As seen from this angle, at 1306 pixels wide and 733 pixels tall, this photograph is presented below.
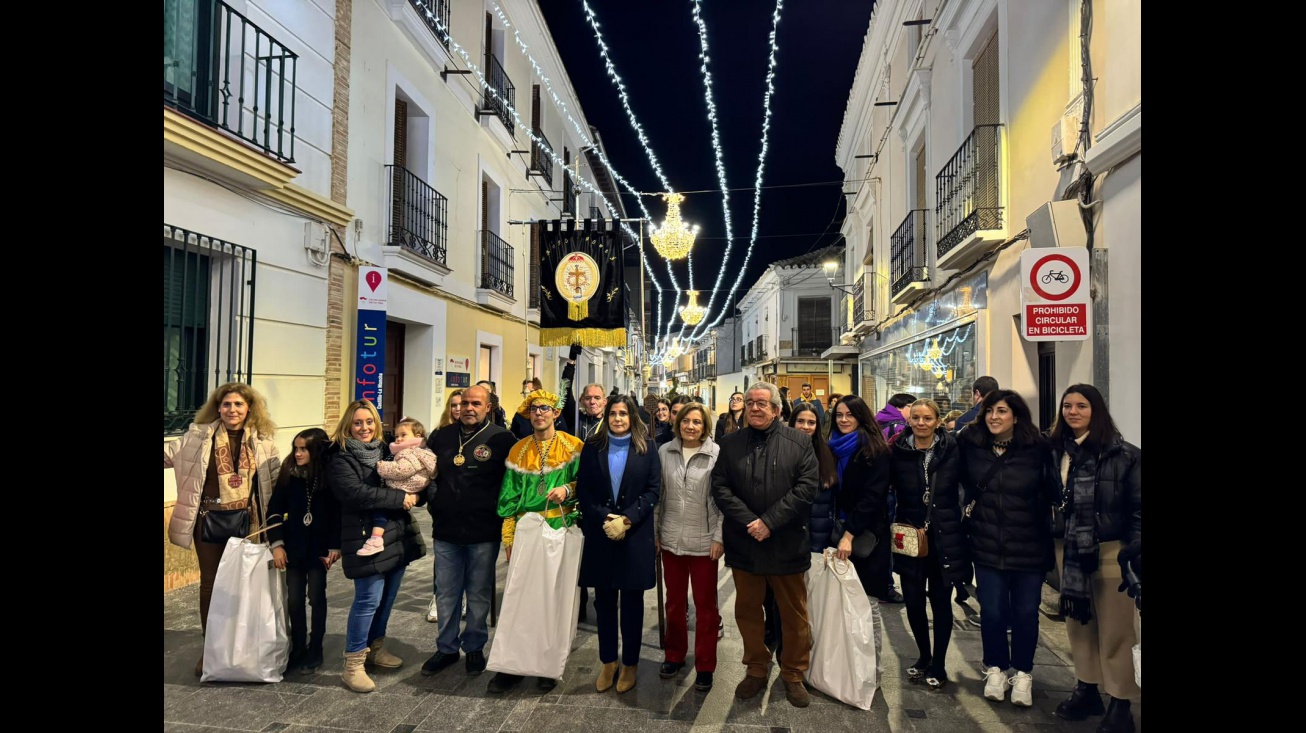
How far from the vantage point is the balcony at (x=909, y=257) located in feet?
32.4

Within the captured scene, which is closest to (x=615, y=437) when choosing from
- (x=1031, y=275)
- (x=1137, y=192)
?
(x=1031, y=275)

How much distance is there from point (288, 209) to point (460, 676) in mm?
5004

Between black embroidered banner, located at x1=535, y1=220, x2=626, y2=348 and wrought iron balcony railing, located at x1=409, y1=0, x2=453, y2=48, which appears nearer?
black embroidered banner, located at x1=535, y1=220, x2=626, y2=348

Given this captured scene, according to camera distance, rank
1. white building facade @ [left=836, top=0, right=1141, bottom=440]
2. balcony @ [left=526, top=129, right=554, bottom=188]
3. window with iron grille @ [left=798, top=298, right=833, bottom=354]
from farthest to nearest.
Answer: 1. window with iron grille @ [left=798, top=298, right=833, bottom=354]
2. balcony @ [left=526, top=129, right=554, bottom=188]
3. white building facade @ [left=836, top=0, right=1141, bottom=440]

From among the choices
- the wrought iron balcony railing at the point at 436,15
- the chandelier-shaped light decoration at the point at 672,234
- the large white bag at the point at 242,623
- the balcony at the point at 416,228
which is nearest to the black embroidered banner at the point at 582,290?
the balcony at the point at 416,228

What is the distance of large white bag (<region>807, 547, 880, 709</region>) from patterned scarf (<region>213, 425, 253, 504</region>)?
332cm

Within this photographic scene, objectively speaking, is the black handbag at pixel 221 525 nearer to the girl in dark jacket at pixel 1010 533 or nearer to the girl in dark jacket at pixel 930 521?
the girl in dark jacket at pixel 930 521

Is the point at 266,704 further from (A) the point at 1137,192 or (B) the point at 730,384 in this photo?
(B) the point at 730,384

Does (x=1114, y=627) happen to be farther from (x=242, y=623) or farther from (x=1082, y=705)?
(x=242, y=623)

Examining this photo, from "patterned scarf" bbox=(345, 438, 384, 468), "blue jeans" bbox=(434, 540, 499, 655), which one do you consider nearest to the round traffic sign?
"blue jeans" bbox=(434, 540, 499, 655)

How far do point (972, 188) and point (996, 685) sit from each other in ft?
19.9

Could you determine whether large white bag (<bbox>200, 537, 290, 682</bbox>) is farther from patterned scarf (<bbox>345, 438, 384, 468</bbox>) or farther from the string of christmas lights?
the string of christmas lights

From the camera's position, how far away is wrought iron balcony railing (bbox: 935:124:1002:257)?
267 inches

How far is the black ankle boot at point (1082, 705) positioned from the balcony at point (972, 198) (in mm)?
4929
